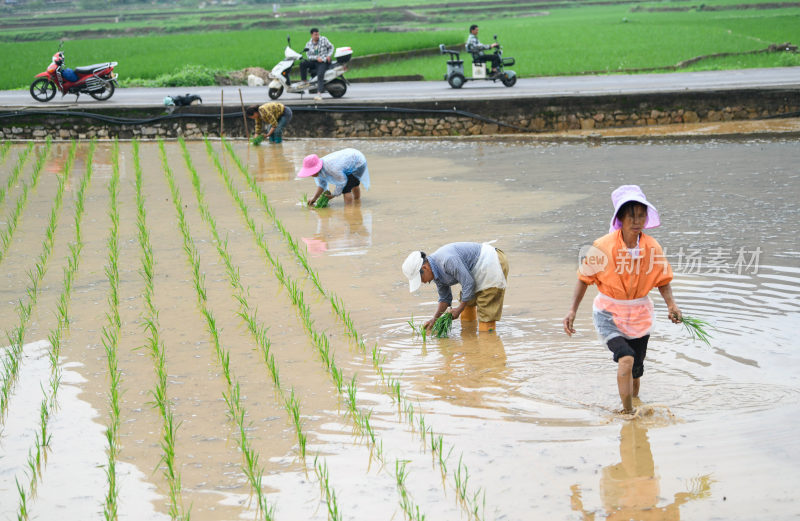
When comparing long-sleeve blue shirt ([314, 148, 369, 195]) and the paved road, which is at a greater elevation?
the paved road

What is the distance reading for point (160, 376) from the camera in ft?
16.1

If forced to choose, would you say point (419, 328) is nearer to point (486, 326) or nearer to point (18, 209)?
point (486, 326)

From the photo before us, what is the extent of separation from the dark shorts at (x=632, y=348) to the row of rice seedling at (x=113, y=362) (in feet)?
7.22

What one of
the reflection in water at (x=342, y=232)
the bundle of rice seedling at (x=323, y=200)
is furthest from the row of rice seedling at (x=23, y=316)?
the bundle of rice seedling at (x=323, y=200)

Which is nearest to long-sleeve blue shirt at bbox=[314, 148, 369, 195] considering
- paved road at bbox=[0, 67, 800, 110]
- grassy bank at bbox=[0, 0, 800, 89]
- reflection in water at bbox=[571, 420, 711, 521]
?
paved road at bbox=[0, 67, 800, 110]

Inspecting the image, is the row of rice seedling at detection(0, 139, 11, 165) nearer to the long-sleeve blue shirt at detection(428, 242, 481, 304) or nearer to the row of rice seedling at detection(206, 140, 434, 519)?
the row of rice seedling at detection(206, 140, 434, 519)

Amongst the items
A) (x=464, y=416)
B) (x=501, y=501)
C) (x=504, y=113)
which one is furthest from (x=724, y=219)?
(x=504, y=113)

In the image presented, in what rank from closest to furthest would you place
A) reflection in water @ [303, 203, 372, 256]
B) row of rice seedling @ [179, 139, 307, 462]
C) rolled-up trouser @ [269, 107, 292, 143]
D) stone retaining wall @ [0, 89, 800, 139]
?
row of rice seedling @ [179, 139, 307, 462], reflection in water @ [303, 203, 372, 256], rolled-up trouser @ [269, 107, 292, 143], stone retaining wall @ [0, 89, 800, 139]

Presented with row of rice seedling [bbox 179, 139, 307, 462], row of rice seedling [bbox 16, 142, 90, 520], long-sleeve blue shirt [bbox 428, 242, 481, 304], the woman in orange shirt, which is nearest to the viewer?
row of rice seedling [bbox 16, 142, 90, 520]

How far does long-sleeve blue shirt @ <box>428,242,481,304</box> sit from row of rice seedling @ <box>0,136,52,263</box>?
4.27 m

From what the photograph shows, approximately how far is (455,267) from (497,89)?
1103 centimetres

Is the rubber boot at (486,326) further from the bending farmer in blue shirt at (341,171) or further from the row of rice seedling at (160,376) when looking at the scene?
the bending farmer in blue shirt at (341,171)

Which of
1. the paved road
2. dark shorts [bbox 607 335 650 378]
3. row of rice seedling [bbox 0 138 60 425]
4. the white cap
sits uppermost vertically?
the paved road

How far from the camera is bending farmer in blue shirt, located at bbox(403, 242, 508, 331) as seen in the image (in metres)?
5.23
